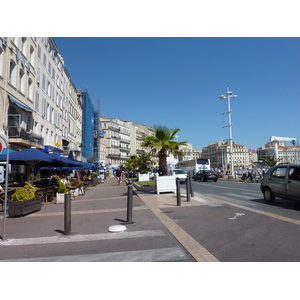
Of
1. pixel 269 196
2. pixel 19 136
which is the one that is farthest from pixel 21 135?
pixel 269 196

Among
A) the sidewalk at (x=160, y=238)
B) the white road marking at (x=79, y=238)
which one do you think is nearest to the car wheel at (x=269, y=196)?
the sidewalk at (x=160, y=238)

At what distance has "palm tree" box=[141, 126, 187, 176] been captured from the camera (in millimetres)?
16859

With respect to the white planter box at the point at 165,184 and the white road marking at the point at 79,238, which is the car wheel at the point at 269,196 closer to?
the white planter box at the point at 165,184

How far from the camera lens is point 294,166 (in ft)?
31.0

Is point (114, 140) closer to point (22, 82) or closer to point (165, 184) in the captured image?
point (22, 82)

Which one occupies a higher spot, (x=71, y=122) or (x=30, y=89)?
(x=71, y=122)

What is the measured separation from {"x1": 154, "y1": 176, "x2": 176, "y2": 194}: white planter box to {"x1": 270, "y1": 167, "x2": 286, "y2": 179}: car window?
5937mm

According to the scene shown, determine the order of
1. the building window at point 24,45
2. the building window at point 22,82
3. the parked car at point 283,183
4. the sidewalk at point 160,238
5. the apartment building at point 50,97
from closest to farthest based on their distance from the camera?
the sidewalk at point 160,238, the parked car at point 283,183, the building window at point 22,82, the building window at point 24,45, the apartment building at point 50,97

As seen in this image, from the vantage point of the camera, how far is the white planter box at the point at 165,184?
15.1m

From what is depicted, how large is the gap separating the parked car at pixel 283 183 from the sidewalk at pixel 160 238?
1.55 m

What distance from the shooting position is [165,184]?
15.2m

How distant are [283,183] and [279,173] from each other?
0.54 m

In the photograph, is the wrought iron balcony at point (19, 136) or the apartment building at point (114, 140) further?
the apartment building at point (114, 140)

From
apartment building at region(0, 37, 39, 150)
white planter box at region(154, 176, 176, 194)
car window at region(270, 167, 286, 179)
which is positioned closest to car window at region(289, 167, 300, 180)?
car window at region(270, 167, 286, 179)
